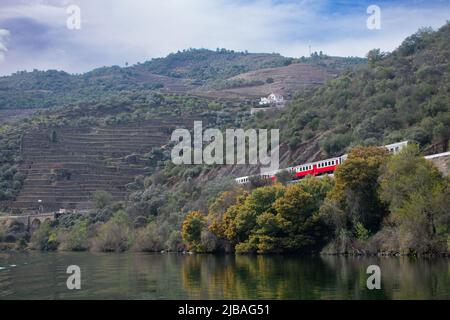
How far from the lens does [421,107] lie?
3270 inches

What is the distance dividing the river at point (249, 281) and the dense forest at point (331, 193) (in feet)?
16.4

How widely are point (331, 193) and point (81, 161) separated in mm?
80323

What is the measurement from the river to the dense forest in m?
5.01

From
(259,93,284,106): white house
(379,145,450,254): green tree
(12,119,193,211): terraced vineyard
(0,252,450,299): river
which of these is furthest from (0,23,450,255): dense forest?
(259,93,284,106): white house

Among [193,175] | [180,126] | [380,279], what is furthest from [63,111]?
[380,279]

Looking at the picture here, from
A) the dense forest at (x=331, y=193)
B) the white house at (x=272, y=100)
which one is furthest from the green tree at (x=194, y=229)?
the white house at (x=272, y=100)

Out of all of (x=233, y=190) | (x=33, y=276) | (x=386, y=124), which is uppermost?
(x=386, y=124)

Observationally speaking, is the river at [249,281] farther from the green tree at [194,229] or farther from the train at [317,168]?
the train at [317,168]

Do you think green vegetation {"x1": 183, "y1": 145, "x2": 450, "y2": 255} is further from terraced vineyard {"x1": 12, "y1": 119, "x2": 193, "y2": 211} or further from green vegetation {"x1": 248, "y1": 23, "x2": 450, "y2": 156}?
terraced vineyard {"x1": 12, "y1": 119, "x2": 193, "y2": 211}

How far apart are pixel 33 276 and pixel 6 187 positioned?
7910 centimetres

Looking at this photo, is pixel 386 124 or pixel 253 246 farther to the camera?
pixel 386 124

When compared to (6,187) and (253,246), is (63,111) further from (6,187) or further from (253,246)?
(253,246)

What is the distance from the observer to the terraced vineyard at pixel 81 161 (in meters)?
124

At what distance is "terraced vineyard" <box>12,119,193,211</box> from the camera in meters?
124
